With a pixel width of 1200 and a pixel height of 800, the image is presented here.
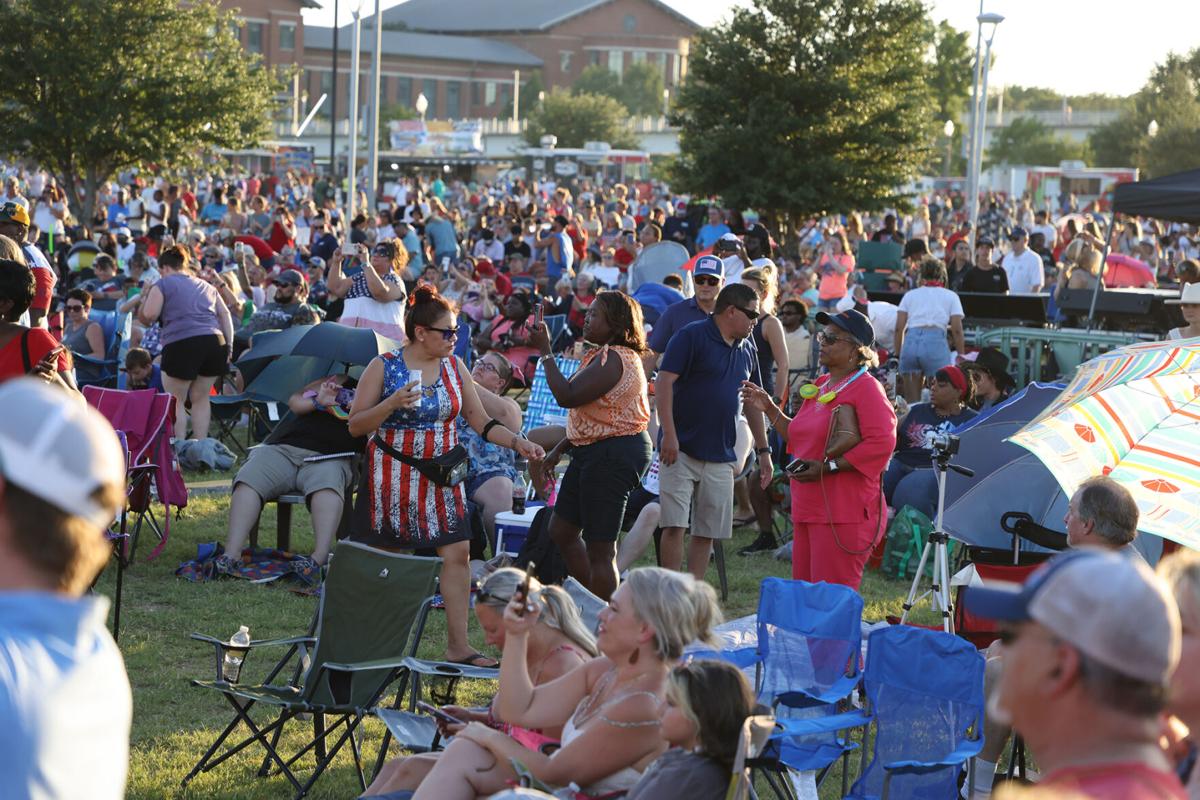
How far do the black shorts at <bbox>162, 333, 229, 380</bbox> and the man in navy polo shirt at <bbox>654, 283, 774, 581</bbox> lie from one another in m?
4.80

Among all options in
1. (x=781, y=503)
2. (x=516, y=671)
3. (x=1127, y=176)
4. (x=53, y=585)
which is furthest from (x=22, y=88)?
(x=1127, y=176)

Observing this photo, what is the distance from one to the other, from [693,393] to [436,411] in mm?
1424

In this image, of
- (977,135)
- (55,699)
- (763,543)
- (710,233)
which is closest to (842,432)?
(763,543)

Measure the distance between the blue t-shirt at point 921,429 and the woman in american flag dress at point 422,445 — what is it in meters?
3.59

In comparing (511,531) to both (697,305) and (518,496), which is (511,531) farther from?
(697,305)

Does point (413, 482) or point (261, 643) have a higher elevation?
point (413, 482)

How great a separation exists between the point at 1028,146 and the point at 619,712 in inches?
2916

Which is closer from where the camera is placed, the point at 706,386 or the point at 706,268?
the point at 706,386

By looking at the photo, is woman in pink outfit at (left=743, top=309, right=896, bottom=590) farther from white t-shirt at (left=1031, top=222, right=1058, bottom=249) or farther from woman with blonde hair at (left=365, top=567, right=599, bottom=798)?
white t-shirt at (left=1031, top=222, right=1058, bottom=249)

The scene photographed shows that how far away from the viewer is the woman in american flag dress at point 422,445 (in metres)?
6.94

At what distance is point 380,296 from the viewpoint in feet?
37.3

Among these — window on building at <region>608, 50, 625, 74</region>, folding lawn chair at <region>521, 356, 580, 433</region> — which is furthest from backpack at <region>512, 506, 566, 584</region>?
window on building at <region>608, 50, 625, 74</region>

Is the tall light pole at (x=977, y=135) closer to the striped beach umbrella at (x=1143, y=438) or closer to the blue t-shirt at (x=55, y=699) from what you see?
the striped beach umbrella at (x=1143, y=438)

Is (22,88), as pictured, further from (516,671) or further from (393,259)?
(516,671)
